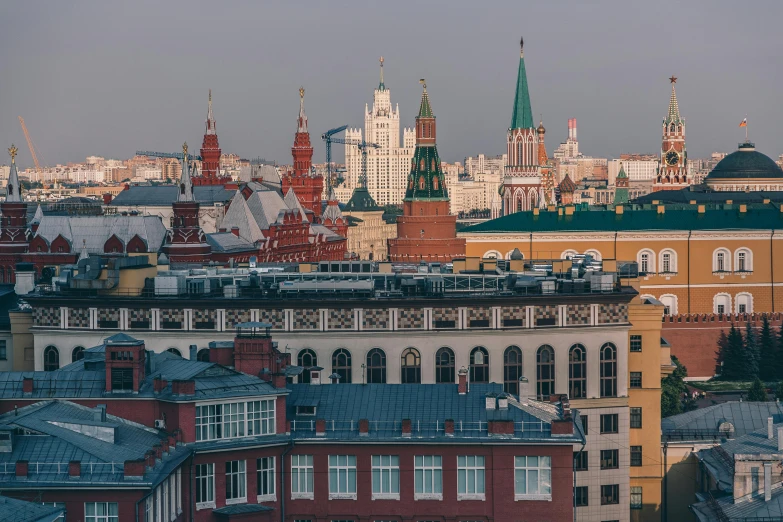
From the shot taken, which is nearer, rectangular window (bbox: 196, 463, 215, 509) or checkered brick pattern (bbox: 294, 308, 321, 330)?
rectangular window (bbox: 196, 463, 215, 509)

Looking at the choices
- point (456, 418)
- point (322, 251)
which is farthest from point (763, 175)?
point (456, 418)

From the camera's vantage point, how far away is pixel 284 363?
48.8m

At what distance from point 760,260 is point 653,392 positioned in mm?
59196

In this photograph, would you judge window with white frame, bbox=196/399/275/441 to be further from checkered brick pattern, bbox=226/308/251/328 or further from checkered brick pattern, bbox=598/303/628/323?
checkered brick pattern, bbox=598/303/628/323

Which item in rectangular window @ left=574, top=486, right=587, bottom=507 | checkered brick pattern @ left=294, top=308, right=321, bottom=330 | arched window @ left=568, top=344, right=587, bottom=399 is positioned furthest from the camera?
Answer: rectangular window @ left=574, top=486, right=587, bottom=507

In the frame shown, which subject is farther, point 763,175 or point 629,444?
point 763,175

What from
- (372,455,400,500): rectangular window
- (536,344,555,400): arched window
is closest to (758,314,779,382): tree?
(536,344,555,400): arched window

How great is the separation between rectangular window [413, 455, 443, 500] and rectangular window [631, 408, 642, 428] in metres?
13.5

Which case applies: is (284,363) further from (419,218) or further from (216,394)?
(419,218)

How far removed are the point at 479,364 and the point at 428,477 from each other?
10.0 m

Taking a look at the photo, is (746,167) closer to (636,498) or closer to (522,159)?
(522,159)

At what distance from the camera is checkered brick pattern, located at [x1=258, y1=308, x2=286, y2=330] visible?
180ft

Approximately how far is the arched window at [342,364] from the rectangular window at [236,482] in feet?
32.4

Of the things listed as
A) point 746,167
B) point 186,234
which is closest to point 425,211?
point 186,234
